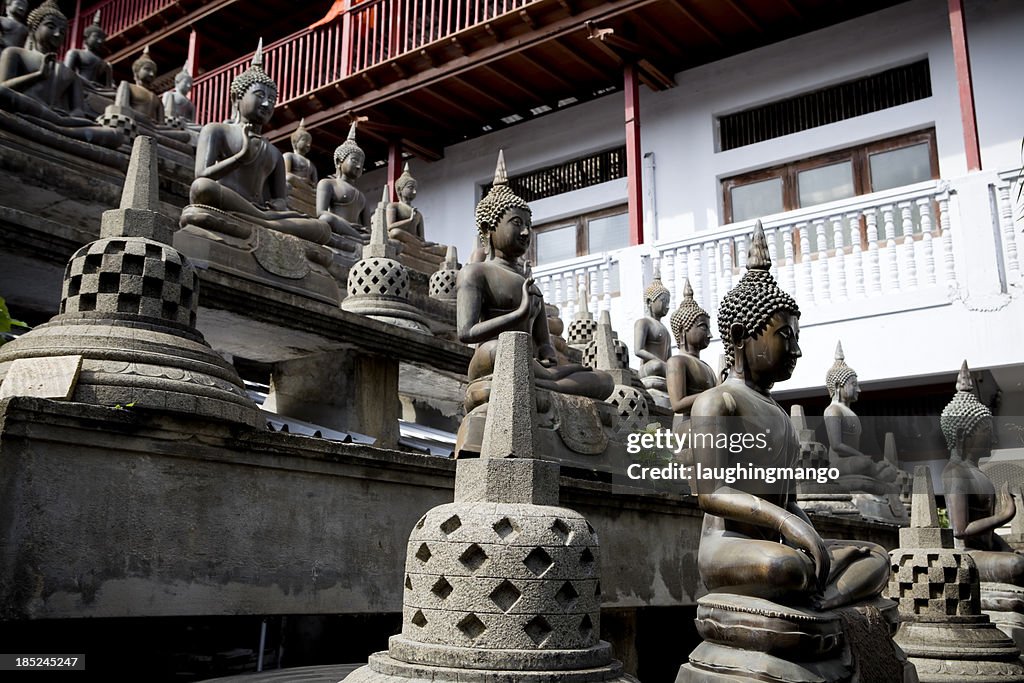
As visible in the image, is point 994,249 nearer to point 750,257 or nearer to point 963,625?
point 963,625

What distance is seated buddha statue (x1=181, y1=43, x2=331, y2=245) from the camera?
6992mm

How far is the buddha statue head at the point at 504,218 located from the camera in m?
5.01

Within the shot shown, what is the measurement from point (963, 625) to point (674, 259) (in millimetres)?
7727

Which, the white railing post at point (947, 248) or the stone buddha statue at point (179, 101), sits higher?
the stone buddha statue at point (179, 101)

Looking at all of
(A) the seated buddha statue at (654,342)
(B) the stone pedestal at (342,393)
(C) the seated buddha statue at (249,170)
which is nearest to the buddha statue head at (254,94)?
(C) the seated buddha statue at (249,170)

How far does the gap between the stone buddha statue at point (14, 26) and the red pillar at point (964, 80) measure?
11.4 metres

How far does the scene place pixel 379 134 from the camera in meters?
15.3

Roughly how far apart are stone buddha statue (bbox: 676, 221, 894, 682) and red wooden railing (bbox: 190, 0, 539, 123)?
11013mm

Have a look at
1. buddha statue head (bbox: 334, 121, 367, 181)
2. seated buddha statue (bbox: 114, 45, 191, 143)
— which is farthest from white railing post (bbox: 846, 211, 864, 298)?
seated buddha statue (bbox: 114, 45, 191, 143)

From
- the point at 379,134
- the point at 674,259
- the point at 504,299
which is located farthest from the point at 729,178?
the point at 504,299

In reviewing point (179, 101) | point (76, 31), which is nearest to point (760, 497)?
point (179, 101)

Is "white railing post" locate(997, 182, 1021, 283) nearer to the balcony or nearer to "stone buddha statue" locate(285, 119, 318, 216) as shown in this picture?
the balcony

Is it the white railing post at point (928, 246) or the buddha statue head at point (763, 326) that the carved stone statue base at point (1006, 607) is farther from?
the white railing post at point (928, 246)

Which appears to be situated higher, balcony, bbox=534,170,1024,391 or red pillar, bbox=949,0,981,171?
red pillar, bbox=949,0,981,171
